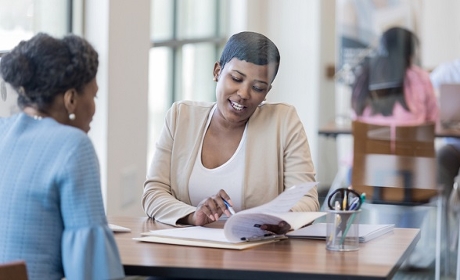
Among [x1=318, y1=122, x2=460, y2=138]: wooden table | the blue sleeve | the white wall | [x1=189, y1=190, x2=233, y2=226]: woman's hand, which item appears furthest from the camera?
the white wall

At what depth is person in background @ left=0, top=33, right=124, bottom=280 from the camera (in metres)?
1.64

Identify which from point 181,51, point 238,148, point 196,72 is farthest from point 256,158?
point 196,72

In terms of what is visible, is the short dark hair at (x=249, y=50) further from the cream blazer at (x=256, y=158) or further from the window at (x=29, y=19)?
the window at (x=29, y=19)

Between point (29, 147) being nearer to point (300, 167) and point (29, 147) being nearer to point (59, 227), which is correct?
point (59, 227)

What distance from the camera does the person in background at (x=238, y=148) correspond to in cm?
239

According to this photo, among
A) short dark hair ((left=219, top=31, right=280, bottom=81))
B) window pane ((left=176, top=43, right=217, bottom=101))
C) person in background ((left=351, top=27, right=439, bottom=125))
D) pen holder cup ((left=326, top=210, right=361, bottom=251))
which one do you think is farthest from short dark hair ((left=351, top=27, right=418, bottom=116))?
window pane ((left=176, top=43, right=217, bottom=101))

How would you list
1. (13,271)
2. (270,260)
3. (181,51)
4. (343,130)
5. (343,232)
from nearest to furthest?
(13,271)
(270,260)
(343,232)
(343,130)
(181,51)

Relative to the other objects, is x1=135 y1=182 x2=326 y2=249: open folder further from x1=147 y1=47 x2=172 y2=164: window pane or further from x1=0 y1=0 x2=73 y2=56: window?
x1=147 y1=47 x2=172 y2=164: window pane

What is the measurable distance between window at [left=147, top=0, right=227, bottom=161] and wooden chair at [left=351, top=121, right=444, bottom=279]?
1.16 metres

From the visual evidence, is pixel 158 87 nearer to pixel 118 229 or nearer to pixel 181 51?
pixel 181 51

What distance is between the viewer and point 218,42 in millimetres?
4898

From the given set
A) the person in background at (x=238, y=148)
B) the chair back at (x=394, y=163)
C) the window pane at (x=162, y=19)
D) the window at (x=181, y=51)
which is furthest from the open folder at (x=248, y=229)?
the window pane at (x=162, y=19)

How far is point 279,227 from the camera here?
2.06 m

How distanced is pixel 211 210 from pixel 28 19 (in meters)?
1.50
